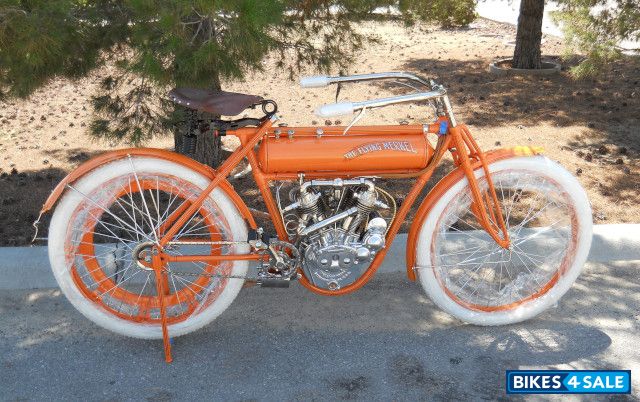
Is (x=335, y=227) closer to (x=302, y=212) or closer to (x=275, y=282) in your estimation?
(x=302, y=212)

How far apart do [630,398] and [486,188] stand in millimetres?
1056

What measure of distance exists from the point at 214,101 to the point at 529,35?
608cm

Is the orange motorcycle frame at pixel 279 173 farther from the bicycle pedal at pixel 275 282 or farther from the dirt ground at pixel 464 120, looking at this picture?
the dirt ground at pixel 464 120

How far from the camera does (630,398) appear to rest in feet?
9.41

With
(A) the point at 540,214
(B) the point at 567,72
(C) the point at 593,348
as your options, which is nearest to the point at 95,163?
(A) the point at 540,214

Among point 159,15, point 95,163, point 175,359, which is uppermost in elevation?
point 159,15

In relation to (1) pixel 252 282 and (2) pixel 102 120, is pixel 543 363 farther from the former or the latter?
(2) pixel 102 120

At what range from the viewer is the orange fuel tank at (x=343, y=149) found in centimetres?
308

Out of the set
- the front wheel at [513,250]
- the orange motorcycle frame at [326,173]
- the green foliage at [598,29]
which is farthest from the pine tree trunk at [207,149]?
the green foliage at [598,29]

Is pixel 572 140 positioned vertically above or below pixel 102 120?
below

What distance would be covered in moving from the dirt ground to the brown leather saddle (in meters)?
1.17

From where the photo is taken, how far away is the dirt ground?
486 cm

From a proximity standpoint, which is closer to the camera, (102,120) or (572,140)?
(102,120)

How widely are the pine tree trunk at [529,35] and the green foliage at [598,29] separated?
90.4 inches
